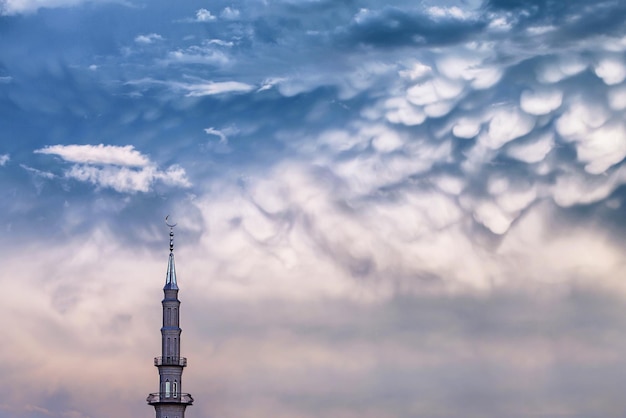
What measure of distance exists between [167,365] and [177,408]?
20.0 feet

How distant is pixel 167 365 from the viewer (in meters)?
200

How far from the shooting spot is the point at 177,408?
199875 millimetres
